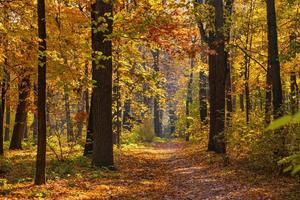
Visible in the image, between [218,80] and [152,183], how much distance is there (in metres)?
7.83

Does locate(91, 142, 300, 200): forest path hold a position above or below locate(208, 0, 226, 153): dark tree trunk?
below

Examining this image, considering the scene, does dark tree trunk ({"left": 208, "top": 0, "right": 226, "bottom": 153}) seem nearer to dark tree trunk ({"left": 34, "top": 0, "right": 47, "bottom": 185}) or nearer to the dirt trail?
the dirt trail

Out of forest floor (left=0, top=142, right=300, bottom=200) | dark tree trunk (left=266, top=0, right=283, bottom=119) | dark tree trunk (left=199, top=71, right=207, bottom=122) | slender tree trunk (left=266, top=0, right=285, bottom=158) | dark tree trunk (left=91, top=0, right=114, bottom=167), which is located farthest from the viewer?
dark tree trunk (left=199, top=71, right=207, bottom=122)

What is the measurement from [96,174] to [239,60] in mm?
15260

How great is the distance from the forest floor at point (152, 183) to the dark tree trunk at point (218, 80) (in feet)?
9.35

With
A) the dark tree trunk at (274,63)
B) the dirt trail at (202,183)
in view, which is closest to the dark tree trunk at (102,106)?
the dirt trail at (202,183)

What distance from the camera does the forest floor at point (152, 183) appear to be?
9.91 metres

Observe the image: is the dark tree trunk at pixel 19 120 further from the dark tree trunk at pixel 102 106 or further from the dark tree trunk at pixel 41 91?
the dark tree trunk at pixel 41 91

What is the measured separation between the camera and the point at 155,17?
13.0 m

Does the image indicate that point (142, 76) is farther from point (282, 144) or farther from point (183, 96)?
point (183, 96)

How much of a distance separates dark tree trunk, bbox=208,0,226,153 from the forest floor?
285 cm

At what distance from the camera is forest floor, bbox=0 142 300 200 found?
32.5 feet

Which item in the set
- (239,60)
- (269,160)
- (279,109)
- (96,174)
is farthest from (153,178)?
(239,60)

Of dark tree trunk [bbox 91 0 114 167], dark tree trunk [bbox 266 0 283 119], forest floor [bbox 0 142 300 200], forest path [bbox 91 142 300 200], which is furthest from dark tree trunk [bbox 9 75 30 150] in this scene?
dark tree trunk [bbox 266 0 283 119]
